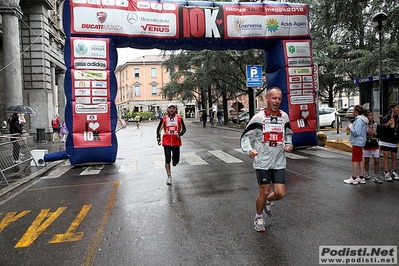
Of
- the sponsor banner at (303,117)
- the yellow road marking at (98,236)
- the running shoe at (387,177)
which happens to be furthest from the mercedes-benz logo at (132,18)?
the running shoe at (387,177)

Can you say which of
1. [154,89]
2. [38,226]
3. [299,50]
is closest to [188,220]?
[38,226]

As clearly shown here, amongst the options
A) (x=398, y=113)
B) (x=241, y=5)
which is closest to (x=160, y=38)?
(x=241, y=5)

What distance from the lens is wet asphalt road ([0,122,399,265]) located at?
398cm

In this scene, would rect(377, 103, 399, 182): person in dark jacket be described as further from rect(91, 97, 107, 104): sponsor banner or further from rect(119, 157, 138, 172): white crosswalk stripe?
rect(91, 97, 107, 104): sponsor banner

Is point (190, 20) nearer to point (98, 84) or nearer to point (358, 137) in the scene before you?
point (98, 84)

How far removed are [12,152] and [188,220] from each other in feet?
25.1

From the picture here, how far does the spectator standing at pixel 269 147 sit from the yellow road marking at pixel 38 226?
3.02m

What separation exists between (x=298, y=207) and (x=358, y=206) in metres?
0.96

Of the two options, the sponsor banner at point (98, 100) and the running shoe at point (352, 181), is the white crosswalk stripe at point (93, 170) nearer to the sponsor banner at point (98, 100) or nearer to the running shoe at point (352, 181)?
the sponsor banner at point (98, 100)

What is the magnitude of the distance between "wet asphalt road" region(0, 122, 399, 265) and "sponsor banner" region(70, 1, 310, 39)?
539 cm

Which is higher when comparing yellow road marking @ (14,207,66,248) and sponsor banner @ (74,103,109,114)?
sponsor banner @ (74,103,109,114)

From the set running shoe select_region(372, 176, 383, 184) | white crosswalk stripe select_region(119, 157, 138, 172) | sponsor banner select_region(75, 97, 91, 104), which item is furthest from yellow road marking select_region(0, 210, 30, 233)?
running shoe select_region(372, 176, 383, 184)

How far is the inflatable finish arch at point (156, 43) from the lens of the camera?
11211 millimetres

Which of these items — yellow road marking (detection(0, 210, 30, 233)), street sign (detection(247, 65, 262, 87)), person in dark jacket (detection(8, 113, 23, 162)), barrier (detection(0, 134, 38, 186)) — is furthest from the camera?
street sign (detection(247, 65, 262, 87))
